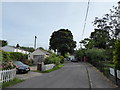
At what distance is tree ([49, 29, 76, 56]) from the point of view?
5438 centimetres

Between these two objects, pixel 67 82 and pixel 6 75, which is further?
pixel 67 82

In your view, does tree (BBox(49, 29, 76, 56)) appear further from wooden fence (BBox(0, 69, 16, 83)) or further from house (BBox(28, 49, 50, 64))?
wooden fence (BBox(0, 69, 16, 83))

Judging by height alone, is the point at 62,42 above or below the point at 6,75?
above

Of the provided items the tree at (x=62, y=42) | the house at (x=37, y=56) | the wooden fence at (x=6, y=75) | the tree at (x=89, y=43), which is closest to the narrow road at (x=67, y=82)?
the wooden fence at (x=6, y=75)

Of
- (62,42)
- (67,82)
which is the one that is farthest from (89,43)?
(67,82)

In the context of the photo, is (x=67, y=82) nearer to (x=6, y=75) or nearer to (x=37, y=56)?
(x=6, y=75)

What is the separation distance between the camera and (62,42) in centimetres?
5500

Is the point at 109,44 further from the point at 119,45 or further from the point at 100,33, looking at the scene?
the point at 119,45

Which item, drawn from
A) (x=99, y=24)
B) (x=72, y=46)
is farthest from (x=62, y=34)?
(x=99, y=24)

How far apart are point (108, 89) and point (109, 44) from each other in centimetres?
1134

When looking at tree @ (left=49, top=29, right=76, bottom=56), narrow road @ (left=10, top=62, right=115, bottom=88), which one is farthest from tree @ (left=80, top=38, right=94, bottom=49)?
narrow road @ (left=10, top=62, right=115, bottom=88)

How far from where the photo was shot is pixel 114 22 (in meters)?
18.7

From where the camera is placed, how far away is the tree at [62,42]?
178ft

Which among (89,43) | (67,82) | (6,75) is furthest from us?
(89,43)
